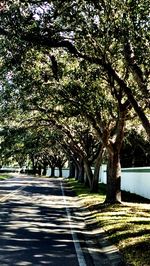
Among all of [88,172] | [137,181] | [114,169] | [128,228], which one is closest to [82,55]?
[128,228]

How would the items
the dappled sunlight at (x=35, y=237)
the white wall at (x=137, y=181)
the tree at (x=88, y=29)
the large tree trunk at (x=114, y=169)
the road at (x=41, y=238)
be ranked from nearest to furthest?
the road at (x=41, y=238) < the dappled sunlight at (x=35, y=237) < the tree at (x=88, y=29) < the large tree trunk at (x=114, y=169) < the white wall at (x=137, y=181)

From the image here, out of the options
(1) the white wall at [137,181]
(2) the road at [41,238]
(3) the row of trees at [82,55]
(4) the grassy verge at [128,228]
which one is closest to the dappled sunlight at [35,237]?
(2) the road at [41,238]

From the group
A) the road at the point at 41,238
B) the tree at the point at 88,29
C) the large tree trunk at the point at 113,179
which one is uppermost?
the tree at the point at 88,29

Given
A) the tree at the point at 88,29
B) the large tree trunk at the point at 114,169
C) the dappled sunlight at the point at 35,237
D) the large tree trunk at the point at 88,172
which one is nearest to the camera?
the dappled sunlight at the point at 35,237

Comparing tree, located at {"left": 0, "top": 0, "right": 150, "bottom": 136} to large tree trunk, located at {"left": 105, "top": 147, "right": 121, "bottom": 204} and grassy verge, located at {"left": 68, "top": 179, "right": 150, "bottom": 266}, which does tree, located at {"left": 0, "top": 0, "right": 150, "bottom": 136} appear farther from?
large tree trunk, located at {"left": 105, "top": 147, "right": 121, "bottom": 204}

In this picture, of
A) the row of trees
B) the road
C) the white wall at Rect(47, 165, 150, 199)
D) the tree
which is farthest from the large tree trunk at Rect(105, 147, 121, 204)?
the tree

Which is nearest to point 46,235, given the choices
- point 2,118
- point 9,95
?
point 9,95

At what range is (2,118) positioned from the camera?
3117 centimetres

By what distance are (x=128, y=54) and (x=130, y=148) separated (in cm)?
4584

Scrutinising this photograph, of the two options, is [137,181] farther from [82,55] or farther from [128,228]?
[82,55]

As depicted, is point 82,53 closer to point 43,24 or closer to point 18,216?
point 43,24

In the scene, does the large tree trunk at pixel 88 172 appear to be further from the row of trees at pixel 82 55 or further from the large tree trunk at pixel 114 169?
the row of trees at pixel 82 55

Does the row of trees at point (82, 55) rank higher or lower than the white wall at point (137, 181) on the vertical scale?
higher

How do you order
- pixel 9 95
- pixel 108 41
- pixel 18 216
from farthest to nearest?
pixel 9 95
pixel 18 216
pixel 108 41
